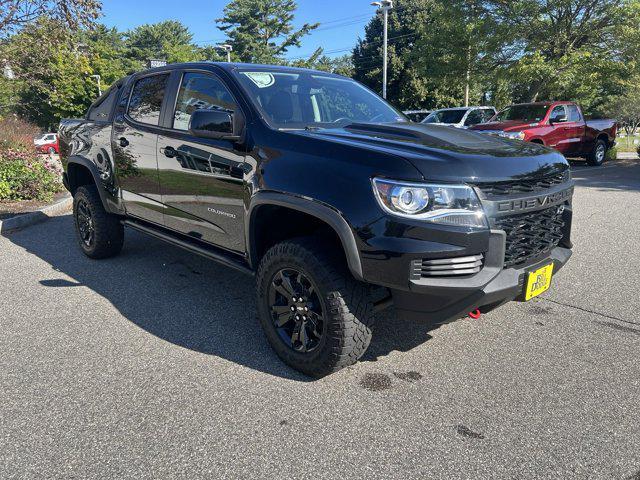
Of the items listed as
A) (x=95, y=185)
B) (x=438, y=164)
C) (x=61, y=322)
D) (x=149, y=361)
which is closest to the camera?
(x=438, y=164)

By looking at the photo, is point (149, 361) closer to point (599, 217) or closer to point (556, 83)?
point (599, 217)

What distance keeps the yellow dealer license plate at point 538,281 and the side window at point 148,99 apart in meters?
3.00

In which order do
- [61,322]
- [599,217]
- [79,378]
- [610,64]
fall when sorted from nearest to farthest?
[79,378] < [61,322] < [599,217] < [610,64]

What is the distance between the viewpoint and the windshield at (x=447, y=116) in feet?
50.0

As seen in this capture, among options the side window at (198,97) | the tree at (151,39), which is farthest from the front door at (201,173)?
the tree at (151,39)

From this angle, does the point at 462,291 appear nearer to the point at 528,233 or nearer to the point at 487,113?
the point at 528,233

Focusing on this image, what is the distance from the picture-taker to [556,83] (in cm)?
1653

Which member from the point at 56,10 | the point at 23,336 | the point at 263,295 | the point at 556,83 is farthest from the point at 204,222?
the point at 556,83

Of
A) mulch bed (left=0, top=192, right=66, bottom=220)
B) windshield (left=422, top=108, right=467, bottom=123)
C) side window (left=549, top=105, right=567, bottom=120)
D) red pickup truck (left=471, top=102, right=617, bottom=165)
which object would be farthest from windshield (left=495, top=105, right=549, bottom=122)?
mulch bed (left=0, top=192, right=66, bottom=220)

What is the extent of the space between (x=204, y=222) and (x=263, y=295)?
0.86 metres

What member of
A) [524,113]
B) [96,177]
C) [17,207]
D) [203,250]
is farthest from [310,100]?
[524,113]

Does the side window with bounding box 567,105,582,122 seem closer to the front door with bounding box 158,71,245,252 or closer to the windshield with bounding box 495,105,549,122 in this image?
the windshield with bounding box 495,105,549,122

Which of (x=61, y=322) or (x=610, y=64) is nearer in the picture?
(x=61, y=322)

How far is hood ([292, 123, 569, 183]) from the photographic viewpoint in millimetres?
2439
